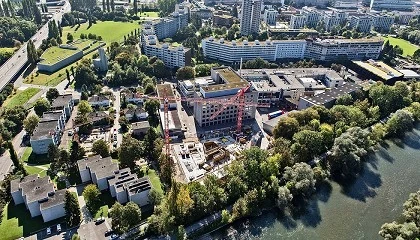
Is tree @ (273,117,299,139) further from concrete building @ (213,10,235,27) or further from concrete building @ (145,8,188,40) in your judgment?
concrete building @ (213,10,235,27)

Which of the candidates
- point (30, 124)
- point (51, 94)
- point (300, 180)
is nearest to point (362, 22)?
point (300, 180)

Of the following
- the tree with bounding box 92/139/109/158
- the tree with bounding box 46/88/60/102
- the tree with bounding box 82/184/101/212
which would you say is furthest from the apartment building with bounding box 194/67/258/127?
the tree with bounding box 46/88/60/102

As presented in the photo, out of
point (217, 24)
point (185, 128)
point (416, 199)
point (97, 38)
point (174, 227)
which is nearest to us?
point (174, 227)

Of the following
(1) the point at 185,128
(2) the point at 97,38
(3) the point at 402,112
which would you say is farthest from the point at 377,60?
(2) the point at 97,38

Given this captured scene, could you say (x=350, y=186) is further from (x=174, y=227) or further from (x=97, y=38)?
(x=97, y=38)

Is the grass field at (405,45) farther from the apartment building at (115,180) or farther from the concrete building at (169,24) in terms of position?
the apartment building at (115,180)

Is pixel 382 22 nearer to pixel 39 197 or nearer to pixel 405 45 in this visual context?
pixel 405 45
